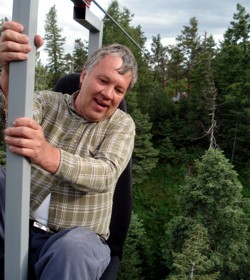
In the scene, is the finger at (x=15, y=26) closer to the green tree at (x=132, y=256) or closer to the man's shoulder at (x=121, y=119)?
the man's shoulder at (x=121, y=119)

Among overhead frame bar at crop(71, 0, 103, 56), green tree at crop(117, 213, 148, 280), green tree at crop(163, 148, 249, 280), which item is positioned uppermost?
overhead frame bar at crop(71, 0, 103, 56)

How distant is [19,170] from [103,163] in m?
0.47

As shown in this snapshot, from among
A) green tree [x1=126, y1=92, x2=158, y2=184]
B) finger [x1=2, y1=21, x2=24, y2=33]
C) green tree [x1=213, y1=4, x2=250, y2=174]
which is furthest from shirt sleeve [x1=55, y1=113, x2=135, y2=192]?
green tree [x1=213, y1=4, x2=250, y2=174]

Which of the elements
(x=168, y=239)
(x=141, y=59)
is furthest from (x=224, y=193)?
(x=141, y=59)

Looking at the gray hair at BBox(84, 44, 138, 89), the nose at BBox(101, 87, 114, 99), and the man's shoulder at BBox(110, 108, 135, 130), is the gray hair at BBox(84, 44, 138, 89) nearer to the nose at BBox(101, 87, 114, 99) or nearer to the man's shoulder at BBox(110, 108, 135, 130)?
the nose at BBox(101, 87, 114, 99)

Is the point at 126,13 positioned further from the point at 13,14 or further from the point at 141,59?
the point at 13,14

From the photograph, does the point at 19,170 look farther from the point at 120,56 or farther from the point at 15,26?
the point at 120,56

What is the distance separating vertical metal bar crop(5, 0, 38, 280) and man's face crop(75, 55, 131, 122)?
0.70 metres

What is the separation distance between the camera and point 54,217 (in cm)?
190

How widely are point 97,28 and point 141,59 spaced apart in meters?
23.5

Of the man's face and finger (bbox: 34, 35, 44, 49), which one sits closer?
finger (bbox: 34, 35, 44, 49)

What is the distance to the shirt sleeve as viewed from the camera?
1550 millimetres

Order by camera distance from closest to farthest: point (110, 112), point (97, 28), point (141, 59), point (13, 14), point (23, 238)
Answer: point (13, 14)
point (23, 238)
point (110, 112)
point (97, 28)
point (141, 59)

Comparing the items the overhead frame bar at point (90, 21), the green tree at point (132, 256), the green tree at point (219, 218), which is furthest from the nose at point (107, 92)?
the green tree at point (132, 256)
